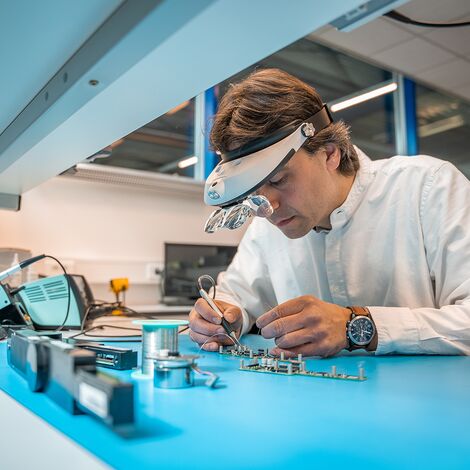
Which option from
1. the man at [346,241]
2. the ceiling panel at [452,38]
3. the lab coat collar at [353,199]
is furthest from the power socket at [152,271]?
the ceiling panel at [452,38]

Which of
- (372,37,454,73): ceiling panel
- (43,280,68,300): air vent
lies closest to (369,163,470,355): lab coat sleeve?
(43,280,68,300): air vent

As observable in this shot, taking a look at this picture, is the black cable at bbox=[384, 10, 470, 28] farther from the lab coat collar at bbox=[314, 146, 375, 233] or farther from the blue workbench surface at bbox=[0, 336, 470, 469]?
the blue workbench surface at bbox=[0, 336, 470, 469]

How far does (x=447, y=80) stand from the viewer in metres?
4.81

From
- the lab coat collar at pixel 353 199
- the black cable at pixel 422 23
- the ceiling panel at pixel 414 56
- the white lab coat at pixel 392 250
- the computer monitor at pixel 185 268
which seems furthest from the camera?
the ceiling panel at pixel 414 56

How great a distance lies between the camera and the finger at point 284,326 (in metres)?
0.96

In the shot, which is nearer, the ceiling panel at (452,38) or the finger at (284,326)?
the finger at (284,326)

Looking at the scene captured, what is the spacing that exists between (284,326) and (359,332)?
168 millimetres

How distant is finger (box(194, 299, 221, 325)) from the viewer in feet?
3.75

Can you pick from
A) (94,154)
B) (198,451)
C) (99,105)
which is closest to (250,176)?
(99,105)

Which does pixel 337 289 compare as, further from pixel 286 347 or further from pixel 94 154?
pixel 94 154

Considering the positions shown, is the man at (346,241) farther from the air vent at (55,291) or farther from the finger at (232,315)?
the air vent at (55,291)

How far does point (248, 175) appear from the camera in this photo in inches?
37.5

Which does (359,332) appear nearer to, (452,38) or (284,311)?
(284,311)

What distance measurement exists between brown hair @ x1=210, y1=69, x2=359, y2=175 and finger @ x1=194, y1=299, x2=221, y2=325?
14.9 inches
